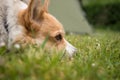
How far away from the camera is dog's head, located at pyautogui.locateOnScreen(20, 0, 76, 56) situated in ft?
14.6

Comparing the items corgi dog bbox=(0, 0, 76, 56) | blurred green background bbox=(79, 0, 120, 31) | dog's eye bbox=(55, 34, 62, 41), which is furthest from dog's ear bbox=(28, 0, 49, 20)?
blurred green background bbox=(79, 0, 120, 31)

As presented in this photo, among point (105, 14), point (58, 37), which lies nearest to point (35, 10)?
point (58, 37)

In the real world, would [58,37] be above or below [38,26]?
below

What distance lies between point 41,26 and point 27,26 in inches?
7.9

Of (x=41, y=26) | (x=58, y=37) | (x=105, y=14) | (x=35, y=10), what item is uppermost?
(x=35, y=10)

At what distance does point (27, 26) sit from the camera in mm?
4461

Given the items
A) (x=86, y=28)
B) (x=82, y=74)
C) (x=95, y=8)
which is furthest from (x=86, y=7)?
(x=82, y=74)

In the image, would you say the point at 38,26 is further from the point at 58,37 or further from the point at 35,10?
the point at 58,37

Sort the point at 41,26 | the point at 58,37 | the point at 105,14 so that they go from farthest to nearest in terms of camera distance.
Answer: the point at 105,14
the point at 58,37
the point at 41,26

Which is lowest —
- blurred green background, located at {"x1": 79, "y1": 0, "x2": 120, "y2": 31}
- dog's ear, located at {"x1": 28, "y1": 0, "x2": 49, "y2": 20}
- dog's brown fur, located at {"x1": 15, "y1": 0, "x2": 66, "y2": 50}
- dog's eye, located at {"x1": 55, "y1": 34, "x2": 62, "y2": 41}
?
blurred green background, located at {"x1": 79, "y1": 0, "x2": 120, "y2": 31}

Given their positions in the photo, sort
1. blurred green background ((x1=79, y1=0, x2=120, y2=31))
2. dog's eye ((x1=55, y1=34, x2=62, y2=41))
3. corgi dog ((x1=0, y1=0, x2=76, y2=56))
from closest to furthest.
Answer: corgi dog ((x1=0, y1=0, x2=76, y2=56))
dog's eye ((x1=55, y1=34, x2=62, y2=41))
blurred green background ((x1=79, y1=0, x2=120, y2=31))

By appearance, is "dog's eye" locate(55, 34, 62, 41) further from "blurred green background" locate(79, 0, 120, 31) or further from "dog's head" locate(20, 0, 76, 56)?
"blurred green background" locate(79, 0, 120, 31)

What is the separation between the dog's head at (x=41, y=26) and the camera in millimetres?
4461

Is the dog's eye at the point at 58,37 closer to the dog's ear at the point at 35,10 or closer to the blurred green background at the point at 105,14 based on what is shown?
the dog's ear at the point at 35,10
